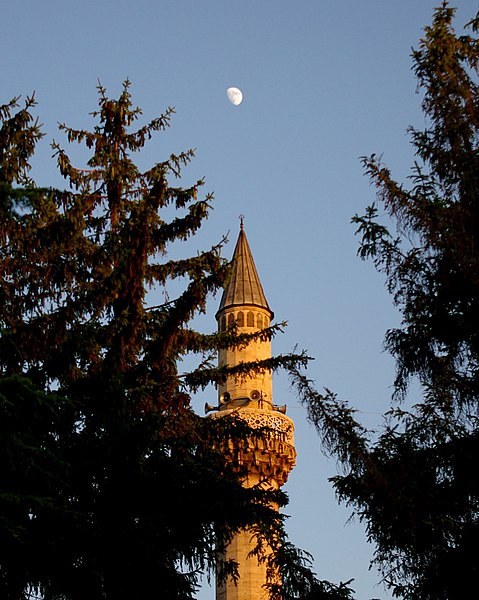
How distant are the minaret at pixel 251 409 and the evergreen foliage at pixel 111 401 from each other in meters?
13.4

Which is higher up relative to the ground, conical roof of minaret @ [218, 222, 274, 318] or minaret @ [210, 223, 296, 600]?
conical roof of minaret @ [218, 222, 274, 318]

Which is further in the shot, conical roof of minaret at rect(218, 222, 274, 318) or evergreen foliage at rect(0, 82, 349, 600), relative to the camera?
conical roof of minaret at rect(218, 222, 274, 318)

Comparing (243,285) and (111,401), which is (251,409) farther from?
(111,401)

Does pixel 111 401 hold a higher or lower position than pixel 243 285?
lower

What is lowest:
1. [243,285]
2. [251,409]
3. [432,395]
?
[432,395]

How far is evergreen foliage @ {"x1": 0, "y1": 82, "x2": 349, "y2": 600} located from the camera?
48.8 feet

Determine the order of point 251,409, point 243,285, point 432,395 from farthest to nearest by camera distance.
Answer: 1. point 243,285
2. point 251,409
3. point 432,395

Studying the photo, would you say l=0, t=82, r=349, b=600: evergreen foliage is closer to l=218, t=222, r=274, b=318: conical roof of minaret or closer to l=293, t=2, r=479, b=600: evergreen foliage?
l=293, t=2, r=479, b=600: evergreen foliage

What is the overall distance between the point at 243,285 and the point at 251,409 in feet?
15.9

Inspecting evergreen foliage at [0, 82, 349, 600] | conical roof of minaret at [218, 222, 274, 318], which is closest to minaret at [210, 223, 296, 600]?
conical roof of minaret at [218, 222, 274, 318]

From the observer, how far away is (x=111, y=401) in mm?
16516

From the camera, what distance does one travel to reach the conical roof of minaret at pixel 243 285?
119 ft

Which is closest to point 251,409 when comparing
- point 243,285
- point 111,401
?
point 243,285

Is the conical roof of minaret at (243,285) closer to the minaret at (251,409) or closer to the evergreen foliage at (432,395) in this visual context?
the minaret at (251,409)
